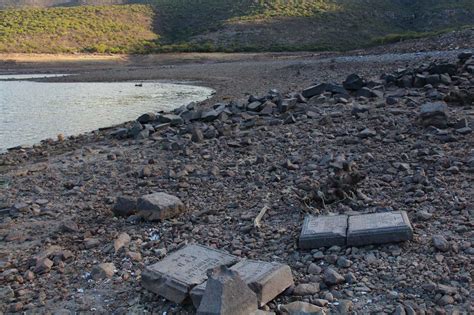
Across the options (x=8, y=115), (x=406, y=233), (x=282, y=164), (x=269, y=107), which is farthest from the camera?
(x=8, y=115)

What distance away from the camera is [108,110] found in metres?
18.8

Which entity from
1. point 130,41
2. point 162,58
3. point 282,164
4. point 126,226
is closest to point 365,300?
point 126,226

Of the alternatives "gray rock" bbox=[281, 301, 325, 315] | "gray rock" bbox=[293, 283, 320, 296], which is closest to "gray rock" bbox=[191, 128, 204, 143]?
"gray rock" bbox=[293, 283, 320, 296]

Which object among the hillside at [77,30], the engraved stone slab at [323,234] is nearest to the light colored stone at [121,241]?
the engraved stone slab at [323,234]

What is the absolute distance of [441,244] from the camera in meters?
4.36

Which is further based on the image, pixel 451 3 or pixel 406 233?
pixel 451 3

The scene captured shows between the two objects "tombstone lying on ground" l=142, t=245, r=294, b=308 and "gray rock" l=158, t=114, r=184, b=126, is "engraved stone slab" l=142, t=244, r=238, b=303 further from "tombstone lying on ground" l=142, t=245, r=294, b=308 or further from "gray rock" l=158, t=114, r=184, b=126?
"gray rock" l=158, t=114, r=184, b=126

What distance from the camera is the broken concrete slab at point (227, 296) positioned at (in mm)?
3309

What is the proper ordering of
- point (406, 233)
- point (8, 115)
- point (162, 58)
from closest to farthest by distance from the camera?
1. point (406, 233)
2. point (8, 115)
3. point (162, 58)

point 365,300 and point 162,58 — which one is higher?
point 365,300

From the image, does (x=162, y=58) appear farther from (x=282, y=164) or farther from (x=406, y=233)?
(x=406, y=233)

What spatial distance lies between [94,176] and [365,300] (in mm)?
5387

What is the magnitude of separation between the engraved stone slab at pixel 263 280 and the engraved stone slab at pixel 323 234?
0.64 metres

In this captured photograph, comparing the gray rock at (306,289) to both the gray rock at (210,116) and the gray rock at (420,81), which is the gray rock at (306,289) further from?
the gray rock at (420,81)
